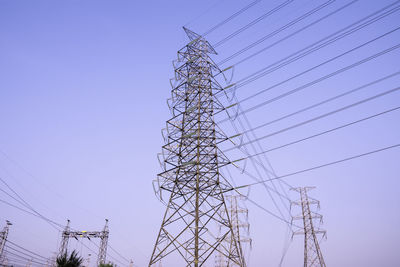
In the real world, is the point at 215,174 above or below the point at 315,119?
below

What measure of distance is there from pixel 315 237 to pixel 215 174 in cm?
2197

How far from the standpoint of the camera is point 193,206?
13.5 metres

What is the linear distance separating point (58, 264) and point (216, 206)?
1197 centimetres

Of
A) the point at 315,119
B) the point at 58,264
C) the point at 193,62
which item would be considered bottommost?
the point at 58,264

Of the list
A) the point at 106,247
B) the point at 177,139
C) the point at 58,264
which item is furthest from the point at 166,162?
the point at 106,247

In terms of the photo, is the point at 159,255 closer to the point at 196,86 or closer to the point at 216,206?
the point at 216,206

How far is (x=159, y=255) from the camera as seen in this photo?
510 inches

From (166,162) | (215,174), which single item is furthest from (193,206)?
(166,162)

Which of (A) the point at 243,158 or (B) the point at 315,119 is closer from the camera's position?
(B) the point at 315,119

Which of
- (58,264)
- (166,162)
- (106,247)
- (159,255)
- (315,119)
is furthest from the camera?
(106,247)

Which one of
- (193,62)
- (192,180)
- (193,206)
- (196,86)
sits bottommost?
(193,206)

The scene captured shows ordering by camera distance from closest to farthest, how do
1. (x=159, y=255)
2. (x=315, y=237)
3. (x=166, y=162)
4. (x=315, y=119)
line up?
(x=315, y=119), (x=159, y=255), (x=166, y=162), (x=315, y=237)

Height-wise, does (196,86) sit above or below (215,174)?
above

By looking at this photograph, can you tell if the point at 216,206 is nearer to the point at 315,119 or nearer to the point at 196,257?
the point at 196,257
